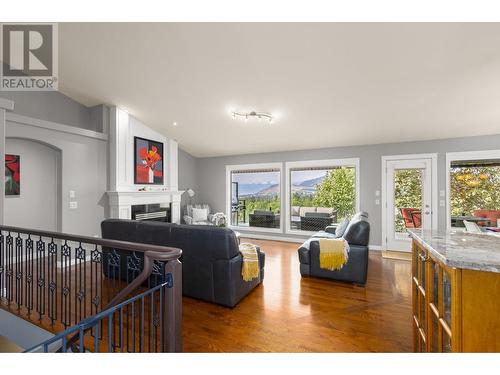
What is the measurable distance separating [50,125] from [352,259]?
520cm

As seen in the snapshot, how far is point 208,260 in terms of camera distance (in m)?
2.82

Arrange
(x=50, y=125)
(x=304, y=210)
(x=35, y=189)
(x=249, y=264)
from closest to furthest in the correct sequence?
1. (x=249, y=264)
2. (x=50, y=125)
3. (x=35, y=189)
4. (x=304, y=210)

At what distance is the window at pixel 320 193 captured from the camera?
5.76 metres

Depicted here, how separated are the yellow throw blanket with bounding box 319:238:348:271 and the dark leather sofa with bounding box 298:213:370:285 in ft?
0.26

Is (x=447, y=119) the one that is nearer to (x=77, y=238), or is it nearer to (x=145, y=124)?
(x=77, y=238)

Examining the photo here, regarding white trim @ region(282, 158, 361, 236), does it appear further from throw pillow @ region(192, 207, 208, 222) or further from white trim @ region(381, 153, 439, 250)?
throw pillow @ region(192, 207, 208, 222)

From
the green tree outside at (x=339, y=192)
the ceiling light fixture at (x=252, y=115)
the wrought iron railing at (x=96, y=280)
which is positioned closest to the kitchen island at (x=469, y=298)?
the wrought iron railing at (x=96, y=280)

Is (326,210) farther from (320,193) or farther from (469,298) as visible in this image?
(469,298)

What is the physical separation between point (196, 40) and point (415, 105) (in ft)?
11.1

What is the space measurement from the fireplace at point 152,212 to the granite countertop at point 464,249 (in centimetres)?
518

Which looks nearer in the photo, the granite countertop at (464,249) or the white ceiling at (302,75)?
the granite countertop at (464,249)

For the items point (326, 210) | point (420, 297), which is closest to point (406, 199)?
point (326, 210)

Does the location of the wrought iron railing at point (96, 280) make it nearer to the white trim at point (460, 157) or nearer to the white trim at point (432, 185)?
the white trim at point (432, 185)

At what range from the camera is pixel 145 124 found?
566 centimetres
